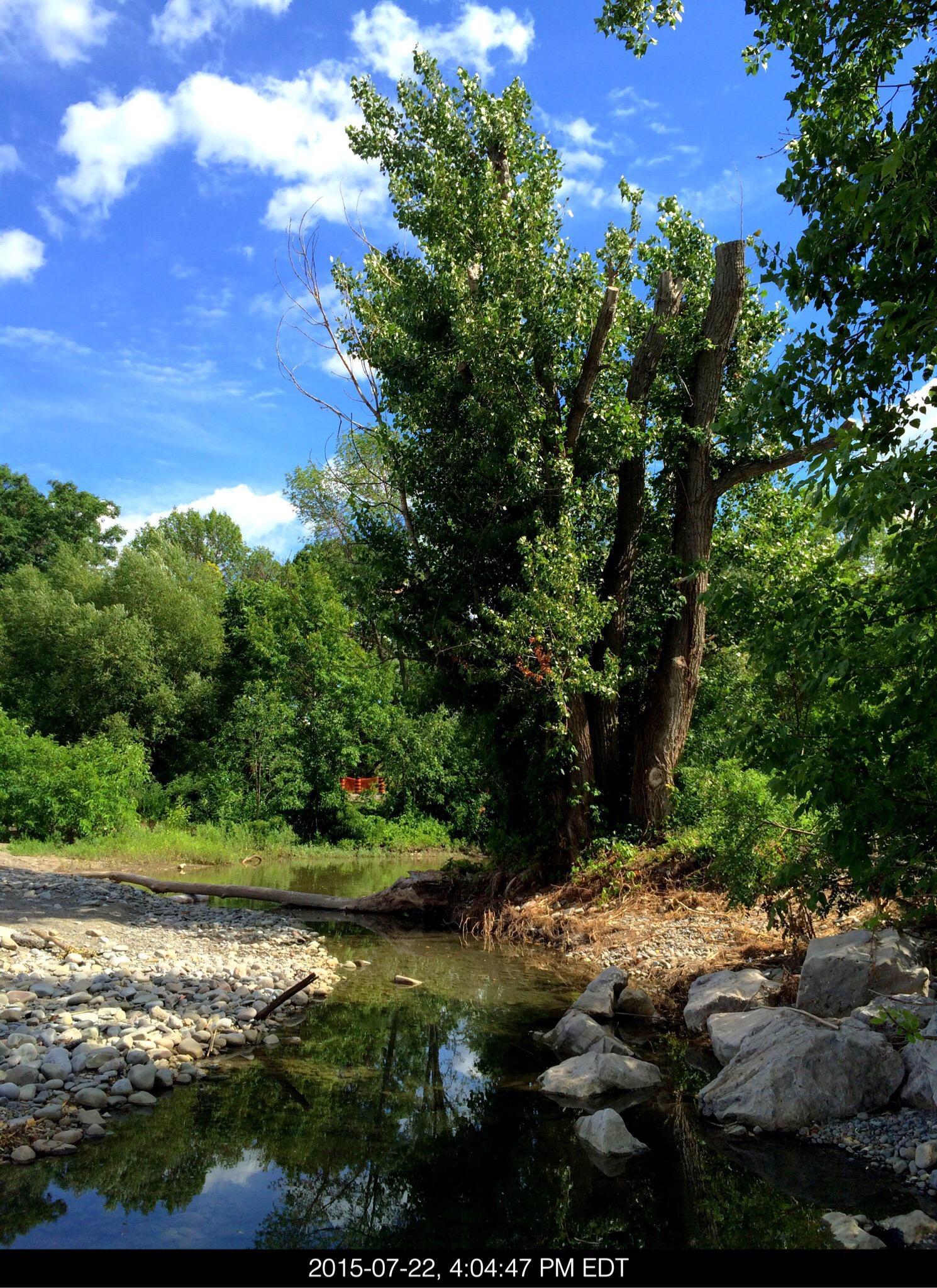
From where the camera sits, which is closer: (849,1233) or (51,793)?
(849,1233)

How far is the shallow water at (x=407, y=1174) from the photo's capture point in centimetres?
434

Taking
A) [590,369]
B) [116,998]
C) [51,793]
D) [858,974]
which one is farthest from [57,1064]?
[51,793]

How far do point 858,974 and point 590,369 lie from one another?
9.37 m

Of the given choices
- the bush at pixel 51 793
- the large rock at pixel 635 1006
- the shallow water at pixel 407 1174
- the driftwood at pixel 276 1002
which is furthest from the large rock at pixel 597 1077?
the bush at pixel 51 793

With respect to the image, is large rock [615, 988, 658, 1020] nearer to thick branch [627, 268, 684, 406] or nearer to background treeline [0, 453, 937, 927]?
background treeline [0, 453, 937, 927]

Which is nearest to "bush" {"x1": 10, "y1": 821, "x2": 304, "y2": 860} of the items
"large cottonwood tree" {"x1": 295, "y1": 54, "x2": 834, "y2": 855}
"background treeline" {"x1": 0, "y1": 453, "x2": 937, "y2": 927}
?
"background treeline" {"x1": 0, "y1": 453, "x2": 937, "y2": 927}

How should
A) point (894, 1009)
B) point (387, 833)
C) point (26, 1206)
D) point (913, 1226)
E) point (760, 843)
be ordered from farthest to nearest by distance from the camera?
point (387, 833)
point (760, 843)
point (894, 1009)
point (26, 1206)
point (913, 1226)

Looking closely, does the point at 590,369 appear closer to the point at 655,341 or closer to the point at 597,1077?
the point at 655,341

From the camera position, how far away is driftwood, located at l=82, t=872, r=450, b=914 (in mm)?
15148

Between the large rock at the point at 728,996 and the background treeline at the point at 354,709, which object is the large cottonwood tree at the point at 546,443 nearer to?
the background treeline at the point at 354,709

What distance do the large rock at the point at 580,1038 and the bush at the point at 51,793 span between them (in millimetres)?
16104

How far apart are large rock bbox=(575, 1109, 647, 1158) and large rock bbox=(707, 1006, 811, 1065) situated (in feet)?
4.50

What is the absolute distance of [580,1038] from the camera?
735cm

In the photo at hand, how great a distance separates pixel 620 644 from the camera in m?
14.2
